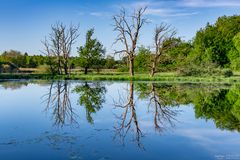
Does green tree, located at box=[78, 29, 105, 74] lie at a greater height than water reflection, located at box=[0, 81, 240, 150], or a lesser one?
greater

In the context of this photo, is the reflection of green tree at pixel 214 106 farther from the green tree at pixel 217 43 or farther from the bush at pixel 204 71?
the green tree at pixel 217 43

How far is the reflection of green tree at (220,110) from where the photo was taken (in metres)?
10.8

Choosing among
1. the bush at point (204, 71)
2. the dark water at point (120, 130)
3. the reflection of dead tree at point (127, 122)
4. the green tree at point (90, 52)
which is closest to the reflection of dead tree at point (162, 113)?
the dark water at point (120, 130)

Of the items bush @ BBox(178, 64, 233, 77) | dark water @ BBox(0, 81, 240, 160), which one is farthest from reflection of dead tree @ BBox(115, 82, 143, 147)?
bush @ BBox(178, 64, 233, 77)

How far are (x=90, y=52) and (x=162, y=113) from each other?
100 feet

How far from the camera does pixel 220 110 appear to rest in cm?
1345

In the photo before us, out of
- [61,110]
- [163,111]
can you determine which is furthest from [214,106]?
[61,110]

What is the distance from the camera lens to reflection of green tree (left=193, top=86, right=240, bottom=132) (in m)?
10.8

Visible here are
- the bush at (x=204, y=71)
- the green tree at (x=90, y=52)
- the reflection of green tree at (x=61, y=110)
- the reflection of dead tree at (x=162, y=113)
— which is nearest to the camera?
the reflection of dead tree at (x=162, y=113)

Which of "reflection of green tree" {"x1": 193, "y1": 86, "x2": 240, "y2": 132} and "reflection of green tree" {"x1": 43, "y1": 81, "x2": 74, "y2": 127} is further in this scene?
"reflection of green tree" {"x1": 43, "y1": 81, "x2": 74, "y2": 127}

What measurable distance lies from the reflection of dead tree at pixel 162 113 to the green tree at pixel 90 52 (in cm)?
2613

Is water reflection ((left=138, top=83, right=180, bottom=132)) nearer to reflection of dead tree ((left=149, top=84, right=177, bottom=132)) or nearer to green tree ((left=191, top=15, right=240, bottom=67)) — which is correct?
reflection of dead tree ((left=149, top=84, right=177, bottom=132))

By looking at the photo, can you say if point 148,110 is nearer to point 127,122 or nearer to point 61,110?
point 127,122

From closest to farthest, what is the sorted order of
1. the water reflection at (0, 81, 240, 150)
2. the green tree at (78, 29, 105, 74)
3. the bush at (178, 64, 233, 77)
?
the water reflection at (0, 81, 240, 150), the bush at (178, 64, 233, 77), the green tree at (78, 29, 105, 74)
